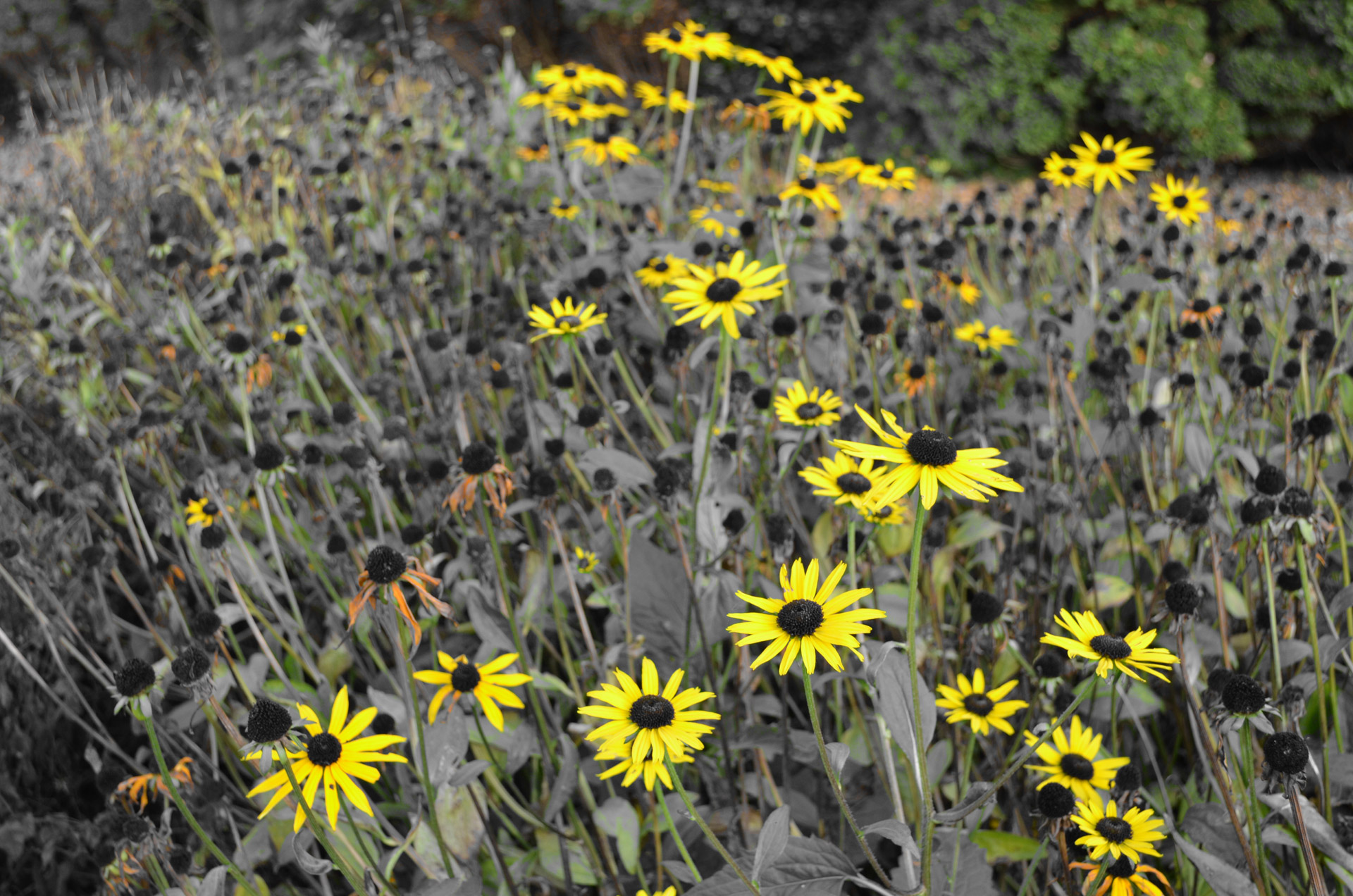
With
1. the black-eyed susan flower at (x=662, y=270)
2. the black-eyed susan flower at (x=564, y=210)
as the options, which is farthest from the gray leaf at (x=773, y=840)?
the black-eyed susan flower at (x=564, y=210)

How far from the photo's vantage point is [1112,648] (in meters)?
1.05

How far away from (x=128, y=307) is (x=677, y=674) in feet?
11.4

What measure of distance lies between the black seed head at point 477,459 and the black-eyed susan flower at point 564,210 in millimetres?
1508

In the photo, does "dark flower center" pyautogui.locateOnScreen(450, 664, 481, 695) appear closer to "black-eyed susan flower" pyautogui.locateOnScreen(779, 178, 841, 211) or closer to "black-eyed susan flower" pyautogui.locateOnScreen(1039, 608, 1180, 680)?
"black-eyed susan flower" pyautogui.locateOnScreen(1039, 608, 1180, 680)

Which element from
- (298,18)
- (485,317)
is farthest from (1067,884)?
(298,18)

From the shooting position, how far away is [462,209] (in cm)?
352

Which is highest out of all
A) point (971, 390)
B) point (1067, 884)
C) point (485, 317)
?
point (485, 317)

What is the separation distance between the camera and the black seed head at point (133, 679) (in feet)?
4.05

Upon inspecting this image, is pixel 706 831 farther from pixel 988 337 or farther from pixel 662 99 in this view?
pixel 662 99

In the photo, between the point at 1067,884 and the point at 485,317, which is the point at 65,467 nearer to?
the point at 485,317

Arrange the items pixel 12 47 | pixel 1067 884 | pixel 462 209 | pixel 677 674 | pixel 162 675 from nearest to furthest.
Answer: pixel 677 674
pixel 1067 884
pixel 162 675
pixel 462 209
pixel 12 47

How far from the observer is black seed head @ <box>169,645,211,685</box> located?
4.05 feet

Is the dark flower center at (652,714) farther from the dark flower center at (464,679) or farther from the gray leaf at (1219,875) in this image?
the gray leaf at (1219,875)

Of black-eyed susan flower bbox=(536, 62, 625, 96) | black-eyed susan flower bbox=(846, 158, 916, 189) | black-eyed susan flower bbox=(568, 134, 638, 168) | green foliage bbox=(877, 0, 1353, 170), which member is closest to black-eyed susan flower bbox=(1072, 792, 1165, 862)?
black-eyed susan flower bbox=(846, 158, 916, 189)
